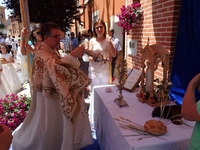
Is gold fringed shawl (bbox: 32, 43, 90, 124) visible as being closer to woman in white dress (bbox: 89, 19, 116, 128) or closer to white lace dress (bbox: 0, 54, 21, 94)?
woman in white dress (bbox: 89, 19, 116, 128)

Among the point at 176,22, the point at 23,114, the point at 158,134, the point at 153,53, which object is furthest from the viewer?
the point at 23,114

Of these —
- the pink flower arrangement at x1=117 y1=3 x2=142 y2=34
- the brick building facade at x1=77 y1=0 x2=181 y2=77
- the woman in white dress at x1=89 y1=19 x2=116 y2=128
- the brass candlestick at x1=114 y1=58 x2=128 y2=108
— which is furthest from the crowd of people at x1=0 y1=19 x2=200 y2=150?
the pink flower arrangement at x1=117 y1=3 x2=142 y2=34

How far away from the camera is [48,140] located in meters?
1.90

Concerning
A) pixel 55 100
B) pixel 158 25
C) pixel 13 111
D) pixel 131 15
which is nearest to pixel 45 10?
pixel 131 15

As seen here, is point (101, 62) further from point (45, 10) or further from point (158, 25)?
point (45, 10)

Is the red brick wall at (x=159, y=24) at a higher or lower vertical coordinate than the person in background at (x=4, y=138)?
higher

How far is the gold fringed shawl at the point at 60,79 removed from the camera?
61.5 inches

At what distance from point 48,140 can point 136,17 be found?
8.26 feet

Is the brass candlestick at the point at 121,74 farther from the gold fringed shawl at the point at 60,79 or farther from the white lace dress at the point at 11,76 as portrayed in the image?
the white lace dress at the point at 11,76

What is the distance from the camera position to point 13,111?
2.71 metres

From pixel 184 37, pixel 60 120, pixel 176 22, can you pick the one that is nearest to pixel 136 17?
pixel 176 22

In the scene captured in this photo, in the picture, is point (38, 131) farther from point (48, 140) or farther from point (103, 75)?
point (103, 75)

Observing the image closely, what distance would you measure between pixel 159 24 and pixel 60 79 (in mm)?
1823

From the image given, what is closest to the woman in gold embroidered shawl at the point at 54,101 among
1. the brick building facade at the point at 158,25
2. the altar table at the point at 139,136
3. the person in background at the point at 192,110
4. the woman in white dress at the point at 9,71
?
the altar table at the point at 139,136
